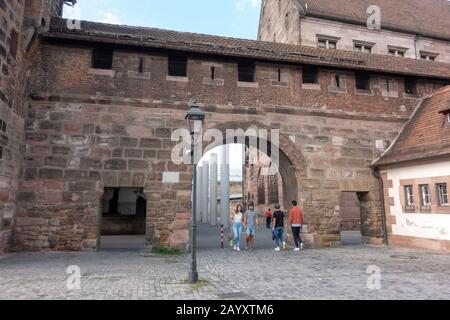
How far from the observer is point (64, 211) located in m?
9.99

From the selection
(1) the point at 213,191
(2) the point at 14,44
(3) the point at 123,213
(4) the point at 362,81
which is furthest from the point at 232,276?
(1) the point at 213,191

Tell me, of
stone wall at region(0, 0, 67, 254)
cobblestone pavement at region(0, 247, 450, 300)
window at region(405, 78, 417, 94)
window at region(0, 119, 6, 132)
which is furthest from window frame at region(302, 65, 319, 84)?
window at region(0, 119, 6, 132)

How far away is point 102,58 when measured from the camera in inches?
436

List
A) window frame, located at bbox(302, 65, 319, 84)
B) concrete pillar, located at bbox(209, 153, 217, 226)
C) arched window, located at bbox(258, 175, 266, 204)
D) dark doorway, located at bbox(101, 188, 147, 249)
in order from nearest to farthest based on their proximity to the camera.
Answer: window frame, located at bbox(302, 65, 319, 84)
dark doorway, located at bbox(101, 188, 147, 249)
concrete pillar, located at bbox(209, 153, 217, 226)
arched window, located at bbox(258, 175, 266, 204)

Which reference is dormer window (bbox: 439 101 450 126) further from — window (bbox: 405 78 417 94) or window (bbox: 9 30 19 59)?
window (bbox: 9 30 19 59)

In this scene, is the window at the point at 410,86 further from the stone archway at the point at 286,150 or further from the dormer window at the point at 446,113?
the stone archway at the point at 286,150

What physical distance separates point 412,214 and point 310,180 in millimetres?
3429

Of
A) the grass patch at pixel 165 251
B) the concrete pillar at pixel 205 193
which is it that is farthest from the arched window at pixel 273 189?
the grass patch at pixel 165 251

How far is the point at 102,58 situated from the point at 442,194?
11291 millimetres

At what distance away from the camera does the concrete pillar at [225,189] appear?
64.0 ft

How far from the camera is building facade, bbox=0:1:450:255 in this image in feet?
32.7

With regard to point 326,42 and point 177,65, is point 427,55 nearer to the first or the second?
point 326,42

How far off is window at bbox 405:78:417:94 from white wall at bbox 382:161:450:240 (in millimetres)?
3713

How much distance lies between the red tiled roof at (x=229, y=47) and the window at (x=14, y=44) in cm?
104
